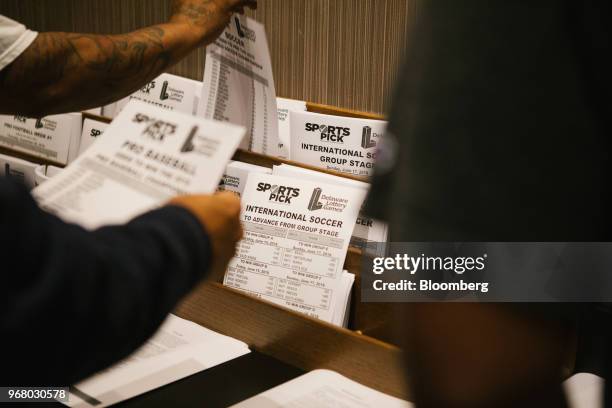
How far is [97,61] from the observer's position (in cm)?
148

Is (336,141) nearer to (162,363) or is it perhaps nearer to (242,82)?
(242,82)

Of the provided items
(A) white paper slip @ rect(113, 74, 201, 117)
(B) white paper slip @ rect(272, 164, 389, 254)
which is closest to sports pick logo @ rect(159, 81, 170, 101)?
(A) white paper slip @ rect(113, 74, 201, 117)

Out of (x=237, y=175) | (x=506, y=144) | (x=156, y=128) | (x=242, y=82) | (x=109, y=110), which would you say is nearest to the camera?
(x=506, y=144)

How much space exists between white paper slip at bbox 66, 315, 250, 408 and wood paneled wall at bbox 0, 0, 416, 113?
866 mm

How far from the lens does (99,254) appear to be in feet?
2.09

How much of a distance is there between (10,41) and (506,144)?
3.55 feet

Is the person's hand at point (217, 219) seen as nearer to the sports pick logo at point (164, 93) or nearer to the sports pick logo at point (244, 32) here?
the sports pick logo at point (244, 32)

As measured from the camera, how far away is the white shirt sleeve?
52.6 inches

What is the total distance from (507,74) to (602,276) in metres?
0.26

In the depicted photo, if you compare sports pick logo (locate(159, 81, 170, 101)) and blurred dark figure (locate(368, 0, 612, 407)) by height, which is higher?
sports pick logo (locate(159, 81, 170, 101))

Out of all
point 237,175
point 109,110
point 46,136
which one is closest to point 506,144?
point 237,175

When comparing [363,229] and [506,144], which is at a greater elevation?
[506,144]

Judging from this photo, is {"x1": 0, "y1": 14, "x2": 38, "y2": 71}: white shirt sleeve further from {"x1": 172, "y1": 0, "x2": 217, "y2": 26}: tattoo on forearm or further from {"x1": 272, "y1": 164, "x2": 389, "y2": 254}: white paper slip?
{"x1": 272, "y1": 164, "x2": 389, "y2": 254}: white paper slip

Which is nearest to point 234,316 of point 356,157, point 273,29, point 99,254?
point 356,157
